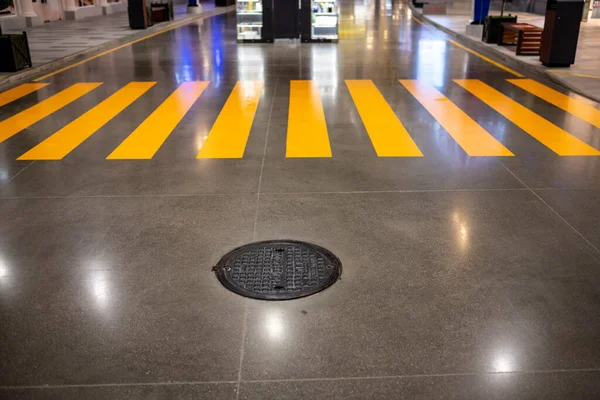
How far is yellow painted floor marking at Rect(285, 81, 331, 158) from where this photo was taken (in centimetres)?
713

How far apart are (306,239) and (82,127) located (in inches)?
194

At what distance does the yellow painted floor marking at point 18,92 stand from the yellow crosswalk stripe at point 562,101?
932 cm

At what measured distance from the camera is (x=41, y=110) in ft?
30.6

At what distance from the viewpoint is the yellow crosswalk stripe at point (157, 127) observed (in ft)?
23.2

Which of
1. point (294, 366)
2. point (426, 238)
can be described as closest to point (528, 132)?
point (426, 238)

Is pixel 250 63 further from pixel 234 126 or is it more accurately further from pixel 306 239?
pixel 306 239

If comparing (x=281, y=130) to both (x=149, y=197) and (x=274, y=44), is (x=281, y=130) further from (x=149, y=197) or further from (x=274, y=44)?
(x=274, y=44)

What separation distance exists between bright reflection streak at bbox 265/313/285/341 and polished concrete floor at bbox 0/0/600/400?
0.04 ft

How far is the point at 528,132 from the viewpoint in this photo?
786cm

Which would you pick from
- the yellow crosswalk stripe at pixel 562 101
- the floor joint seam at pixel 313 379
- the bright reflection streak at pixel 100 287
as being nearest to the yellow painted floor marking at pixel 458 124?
the yellow crosswalk stripe at pixel 562 101

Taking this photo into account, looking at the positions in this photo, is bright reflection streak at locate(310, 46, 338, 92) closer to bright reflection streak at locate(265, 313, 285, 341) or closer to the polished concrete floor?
the polished concrete floor

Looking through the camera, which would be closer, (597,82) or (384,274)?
(384,274)

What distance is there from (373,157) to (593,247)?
2819 millimetres

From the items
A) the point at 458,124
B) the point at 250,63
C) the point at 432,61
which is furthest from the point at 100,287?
the point at 432,61
